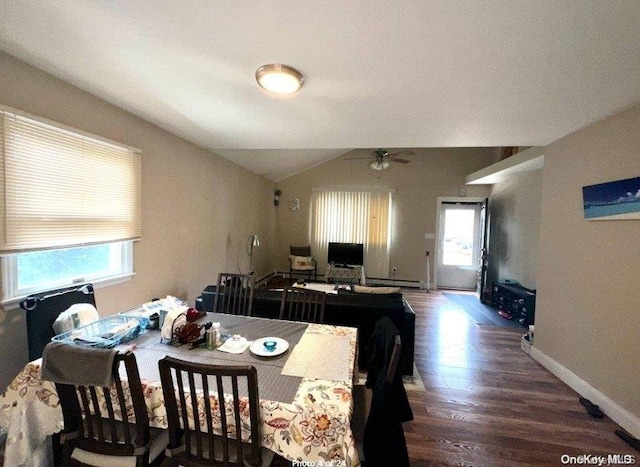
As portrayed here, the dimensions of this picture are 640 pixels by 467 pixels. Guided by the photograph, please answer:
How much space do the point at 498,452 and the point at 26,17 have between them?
11.4 feet

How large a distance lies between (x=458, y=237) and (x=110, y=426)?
20.5 ft

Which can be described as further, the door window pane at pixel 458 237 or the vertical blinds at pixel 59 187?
the door window pane at pixel 458 237

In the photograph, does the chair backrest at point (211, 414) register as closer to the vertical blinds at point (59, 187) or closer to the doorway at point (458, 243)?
the vertical blinds at point (59, 187)

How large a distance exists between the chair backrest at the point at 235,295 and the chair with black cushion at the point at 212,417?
119 centimetres

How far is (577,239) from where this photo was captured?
2318 millimetres

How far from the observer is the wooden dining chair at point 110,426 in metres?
1.05

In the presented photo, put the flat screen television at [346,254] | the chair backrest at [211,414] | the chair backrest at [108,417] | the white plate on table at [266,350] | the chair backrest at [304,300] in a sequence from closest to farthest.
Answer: the chair backrest at [211,414]
the chair backrest at [108,417]
the white plate on table at [266,350]
the chair backrest at [304,300]
the flat screen television at [346,254]

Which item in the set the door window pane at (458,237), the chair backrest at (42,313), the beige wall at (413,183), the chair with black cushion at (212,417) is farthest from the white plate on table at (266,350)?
the door window pane at (458,237)

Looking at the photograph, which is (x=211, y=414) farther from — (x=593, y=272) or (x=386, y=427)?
(x=593, y=272)

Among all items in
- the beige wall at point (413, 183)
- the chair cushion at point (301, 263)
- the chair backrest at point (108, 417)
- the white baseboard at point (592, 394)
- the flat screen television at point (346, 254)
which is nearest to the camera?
the chair backrest at point (108, 417)

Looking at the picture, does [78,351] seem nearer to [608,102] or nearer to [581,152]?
[608,102]

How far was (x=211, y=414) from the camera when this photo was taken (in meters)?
1.02

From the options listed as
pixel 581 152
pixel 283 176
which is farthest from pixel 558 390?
pixel 283 176

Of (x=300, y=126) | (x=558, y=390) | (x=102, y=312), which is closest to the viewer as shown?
(x=102, y=312)
